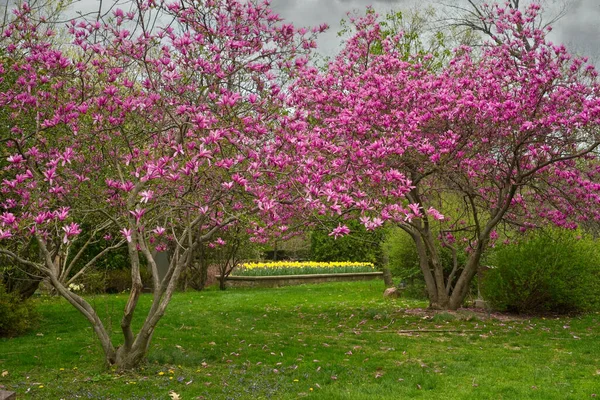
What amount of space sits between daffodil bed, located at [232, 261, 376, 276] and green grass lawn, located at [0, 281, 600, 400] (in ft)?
26.7

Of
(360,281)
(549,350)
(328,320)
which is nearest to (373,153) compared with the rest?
(549,350)

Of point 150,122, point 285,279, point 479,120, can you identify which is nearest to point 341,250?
point 285,279

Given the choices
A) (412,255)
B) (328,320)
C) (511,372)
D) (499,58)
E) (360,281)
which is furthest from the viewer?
(360,281)

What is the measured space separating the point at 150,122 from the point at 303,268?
631 inches

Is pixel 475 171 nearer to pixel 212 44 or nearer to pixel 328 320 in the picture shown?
pixel 328 320

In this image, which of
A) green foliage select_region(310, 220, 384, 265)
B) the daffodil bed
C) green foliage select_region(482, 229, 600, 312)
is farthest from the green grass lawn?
green foliage select_region(310, 220, 384, 265)

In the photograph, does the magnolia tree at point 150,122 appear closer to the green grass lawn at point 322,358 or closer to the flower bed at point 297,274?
the green grass lawn at point 322,358

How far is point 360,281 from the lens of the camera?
23734 millimetres

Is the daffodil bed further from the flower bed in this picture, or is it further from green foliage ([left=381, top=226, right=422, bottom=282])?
green foliage ([left=381, top=226, right=422, bottom=282])

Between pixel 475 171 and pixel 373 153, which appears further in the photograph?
pixel 475 171

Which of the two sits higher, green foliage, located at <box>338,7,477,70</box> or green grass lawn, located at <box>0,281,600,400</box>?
green foliage, located at <box>338,7,477,70</box>

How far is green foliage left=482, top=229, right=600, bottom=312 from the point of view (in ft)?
41.6

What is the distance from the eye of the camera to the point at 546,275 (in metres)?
12.6

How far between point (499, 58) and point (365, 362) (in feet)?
21.5
